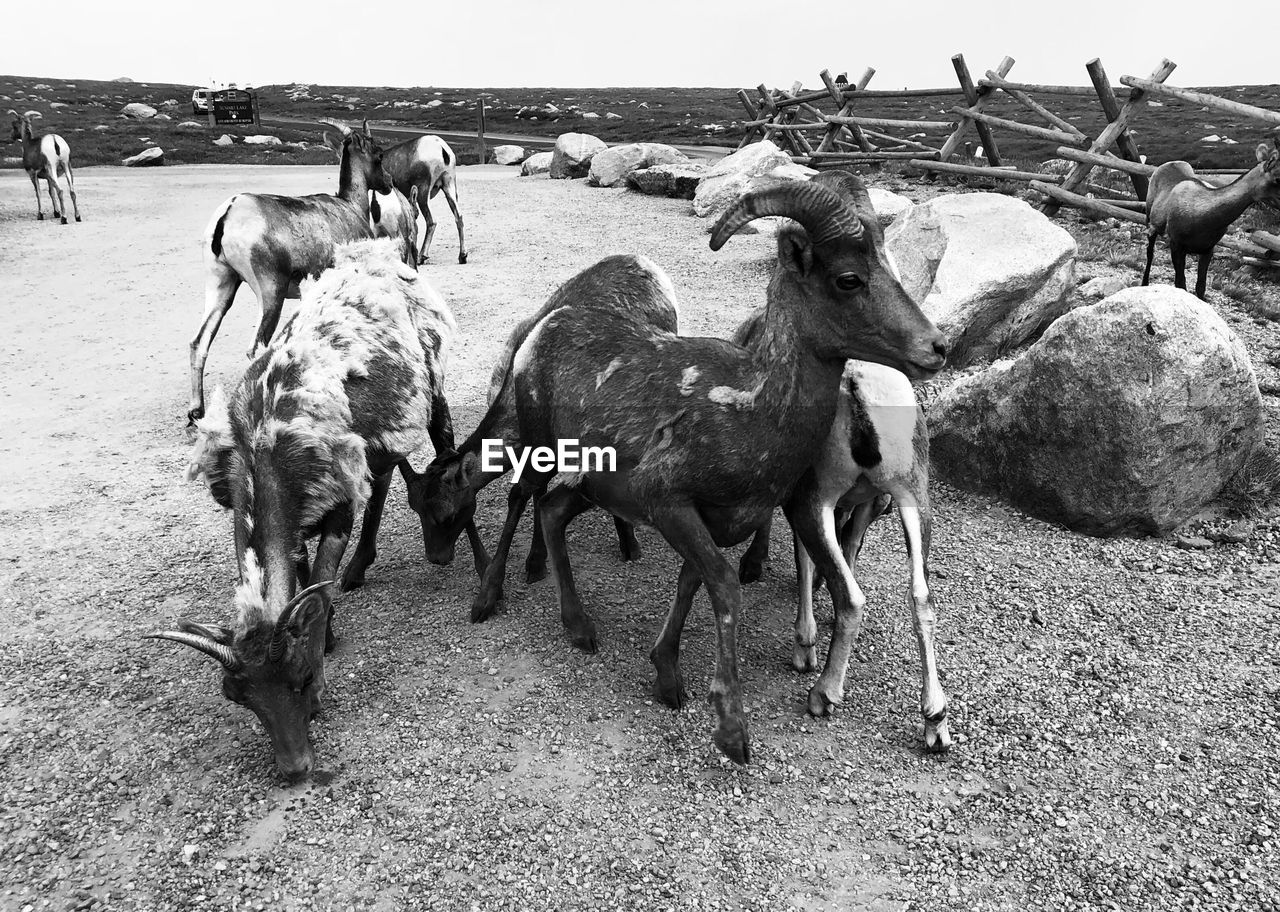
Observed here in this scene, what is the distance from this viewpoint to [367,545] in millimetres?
5000

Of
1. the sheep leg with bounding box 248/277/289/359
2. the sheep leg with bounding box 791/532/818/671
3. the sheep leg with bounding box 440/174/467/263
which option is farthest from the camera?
the sheep leg with bounding box 440/174/467/263

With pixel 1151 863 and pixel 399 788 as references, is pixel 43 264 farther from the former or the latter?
pixel 1151 863

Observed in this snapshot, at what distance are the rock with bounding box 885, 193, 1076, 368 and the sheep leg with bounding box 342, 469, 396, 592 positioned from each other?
493 centimetres

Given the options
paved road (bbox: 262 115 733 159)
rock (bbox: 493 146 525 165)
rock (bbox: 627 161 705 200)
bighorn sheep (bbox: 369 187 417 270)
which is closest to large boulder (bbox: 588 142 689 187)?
rock (bbox: 627 161 705 200)

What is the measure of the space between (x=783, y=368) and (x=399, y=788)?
91.6 inches

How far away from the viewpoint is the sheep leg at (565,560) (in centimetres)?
445

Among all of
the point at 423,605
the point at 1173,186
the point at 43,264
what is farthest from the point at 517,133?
the point at 423,605

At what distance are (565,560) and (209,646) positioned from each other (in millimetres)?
1799

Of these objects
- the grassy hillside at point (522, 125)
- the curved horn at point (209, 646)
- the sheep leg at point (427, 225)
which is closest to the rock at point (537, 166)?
the grassy hillside at point (522, 125)

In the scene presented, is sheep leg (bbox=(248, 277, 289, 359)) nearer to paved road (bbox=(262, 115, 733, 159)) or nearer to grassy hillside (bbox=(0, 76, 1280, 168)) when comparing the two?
grassy hillside (bbox=(0, 76, 1280, 168))

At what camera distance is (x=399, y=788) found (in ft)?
11.7

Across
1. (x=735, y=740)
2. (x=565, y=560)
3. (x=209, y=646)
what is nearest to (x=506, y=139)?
(x=565, y=560)

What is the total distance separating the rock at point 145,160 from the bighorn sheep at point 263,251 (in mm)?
25254

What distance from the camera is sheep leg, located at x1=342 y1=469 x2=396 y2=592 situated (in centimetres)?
487
